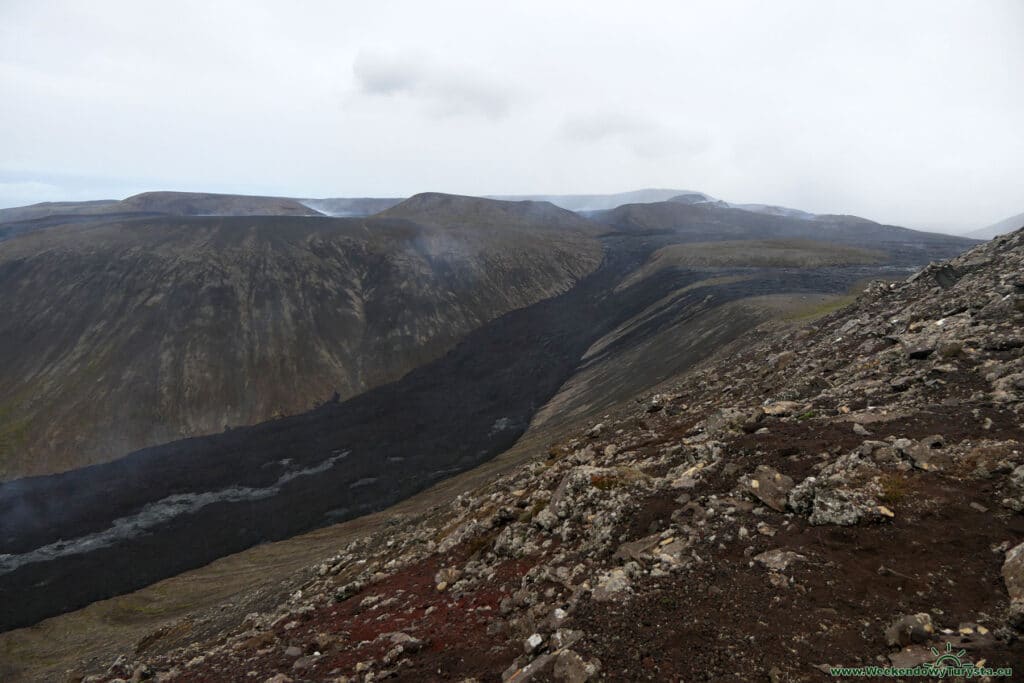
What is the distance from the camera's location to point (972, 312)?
1928 centimetres

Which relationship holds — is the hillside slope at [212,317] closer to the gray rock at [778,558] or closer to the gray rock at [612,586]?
the gray rock at [612,586]

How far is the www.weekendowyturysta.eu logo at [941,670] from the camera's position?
7179mm

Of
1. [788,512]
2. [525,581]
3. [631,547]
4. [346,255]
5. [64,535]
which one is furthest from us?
[346,255]

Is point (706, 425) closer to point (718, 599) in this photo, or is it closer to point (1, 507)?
point (718, 599)

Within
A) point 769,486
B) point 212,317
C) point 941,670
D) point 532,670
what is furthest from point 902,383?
point 212,317

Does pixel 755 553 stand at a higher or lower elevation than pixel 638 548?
higher

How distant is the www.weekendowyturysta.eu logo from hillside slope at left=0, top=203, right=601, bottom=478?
94921mm

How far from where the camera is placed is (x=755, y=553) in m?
11.1

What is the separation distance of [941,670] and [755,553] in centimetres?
378

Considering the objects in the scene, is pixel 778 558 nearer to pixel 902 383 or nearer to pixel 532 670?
pixel 532 670

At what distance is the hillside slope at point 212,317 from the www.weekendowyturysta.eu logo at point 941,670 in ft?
311

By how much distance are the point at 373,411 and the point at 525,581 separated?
77.9m

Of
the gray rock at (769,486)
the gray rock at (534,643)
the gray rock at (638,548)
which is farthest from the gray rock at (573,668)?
the gray rock at (769,486)

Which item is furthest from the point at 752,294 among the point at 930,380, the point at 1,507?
the point at 1,507
